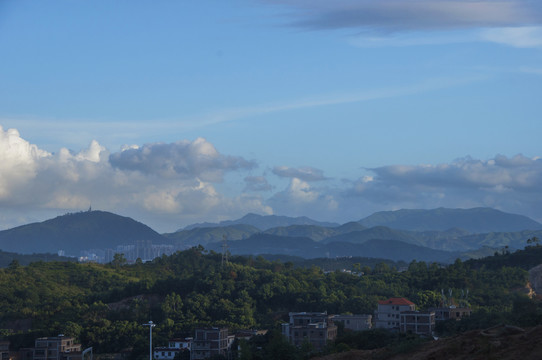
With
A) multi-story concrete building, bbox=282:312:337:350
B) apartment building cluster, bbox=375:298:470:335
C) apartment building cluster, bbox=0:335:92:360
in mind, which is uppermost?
apartment building cluster, bbox=375:298:470:335

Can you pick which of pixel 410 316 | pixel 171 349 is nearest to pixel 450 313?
pixel 410 316

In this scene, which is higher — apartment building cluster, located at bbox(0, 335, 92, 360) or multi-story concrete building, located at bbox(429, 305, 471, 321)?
multi-story concrete building, located at bbox(429, 305, 471, 321)

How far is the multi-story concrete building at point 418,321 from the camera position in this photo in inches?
2667

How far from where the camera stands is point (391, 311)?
76.2 m

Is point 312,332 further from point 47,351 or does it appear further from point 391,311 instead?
point 47,351

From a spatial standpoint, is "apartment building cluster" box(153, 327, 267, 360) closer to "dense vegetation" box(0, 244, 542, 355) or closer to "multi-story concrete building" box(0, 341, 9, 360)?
"dense vegetation" box(0, 244, 542, 355)

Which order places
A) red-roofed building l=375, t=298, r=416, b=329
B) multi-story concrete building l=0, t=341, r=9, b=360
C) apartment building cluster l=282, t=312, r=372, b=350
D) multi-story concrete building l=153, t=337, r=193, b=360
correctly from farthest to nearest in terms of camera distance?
red-roofed building l=375, t=298, r=416, b=329
multi-story concrete building l=0, t=341, r=9, b=360
multi-story concrete building l=153, t=337, r=193, b=360
apartment building cluster l=282, t=312, r=372, b=350

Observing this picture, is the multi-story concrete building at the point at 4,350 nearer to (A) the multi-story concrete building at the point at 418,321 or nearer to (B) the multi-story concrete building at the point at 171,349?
(B) the multi-story concrete building at the point at 171,349

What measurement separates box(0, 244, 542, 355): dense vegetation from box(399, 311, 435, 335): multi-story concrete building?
7.69 meters

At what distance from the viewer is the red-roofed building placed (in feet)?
246

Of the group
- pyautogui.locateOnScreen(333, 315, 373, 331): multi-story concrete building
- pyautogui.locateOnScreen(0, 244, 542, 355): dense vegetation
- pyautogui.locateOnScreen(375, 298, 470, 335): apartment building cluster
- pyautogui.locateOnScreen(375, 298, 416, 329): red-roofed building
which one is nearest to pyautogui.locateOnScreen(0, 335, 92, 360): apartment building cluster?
pyautogui.locateOnScreen(0, 244, 542, 355): dense vegetation

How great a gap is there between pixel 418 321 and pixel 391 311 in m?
7.60

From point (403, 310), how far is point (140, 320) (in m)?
28.3

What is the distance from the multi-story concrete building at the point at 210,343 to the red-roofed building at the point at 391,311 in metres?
14.2
